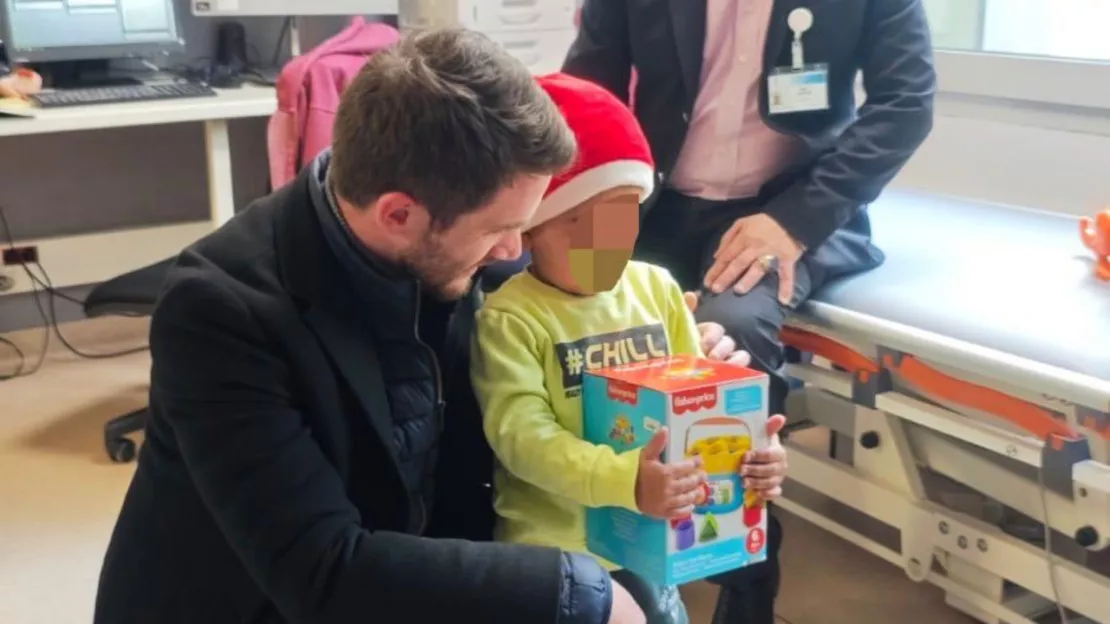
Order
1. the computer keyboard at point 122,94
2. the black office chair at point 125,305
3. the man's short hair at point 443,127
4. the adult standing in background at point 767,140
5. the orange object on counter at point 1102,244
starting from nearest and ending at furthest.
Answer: the man's short hair at point 443,127
the adult standing in background at point 767,140
the orange object on counter at point 1102,244
the black office chair at point 125,305
the computer keyboard at point 122,94

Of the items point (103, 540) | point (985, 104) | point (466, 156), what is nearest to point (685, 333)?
point (466, 156)

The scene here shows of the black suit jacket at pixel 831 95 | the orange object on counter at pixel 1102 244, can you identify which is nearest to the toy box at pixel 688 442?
the black suit jacket at pixel 831 95

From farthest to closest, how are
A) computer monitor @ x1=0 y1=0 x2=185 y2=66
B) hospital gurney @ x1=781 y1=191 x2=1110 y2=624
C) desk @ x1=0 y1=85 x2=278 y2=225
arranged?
computer monitor @ x1=0 y1=0 x2=185 y2=66 → desk @ x1=0 y1=85 x2=278 y2=225 → hospital gurney @ x1=781 y1=191 x2=1110 y2=624

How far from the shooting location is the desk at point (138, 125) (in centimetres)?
284

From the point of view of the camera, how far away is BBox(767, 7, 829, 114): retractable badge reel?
5.94 ft

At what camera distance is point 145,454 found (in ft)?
3.83

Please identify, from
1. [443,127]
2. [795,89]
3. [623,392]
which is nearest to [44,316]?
[795,89]

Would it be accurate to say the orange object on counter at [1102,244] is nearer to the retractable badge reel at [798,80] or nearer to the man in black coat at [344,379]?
the retractable badge reel at [798,80]

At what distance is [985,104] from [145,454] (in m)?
2.18

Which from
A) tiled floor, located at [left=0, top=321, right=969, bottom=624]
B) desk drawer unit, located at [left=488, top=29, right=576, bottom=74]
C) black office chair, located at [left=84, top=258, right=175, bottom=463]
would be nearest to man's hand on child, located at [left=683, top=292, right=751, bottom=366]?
tiled floor, located at [left=0, top=321, right=969, bottom=624]

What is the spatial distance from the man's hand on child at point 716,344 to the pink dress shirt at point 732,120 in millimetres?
373

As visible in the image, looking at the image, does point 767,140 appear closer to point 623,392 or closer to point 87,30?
point 623,392

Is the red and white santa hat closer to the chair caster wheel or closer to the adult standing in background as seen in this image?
the adult standing in background

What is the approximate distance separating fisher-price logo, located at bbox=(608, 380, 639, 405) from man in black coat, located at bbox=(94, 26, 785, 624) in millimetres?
175
